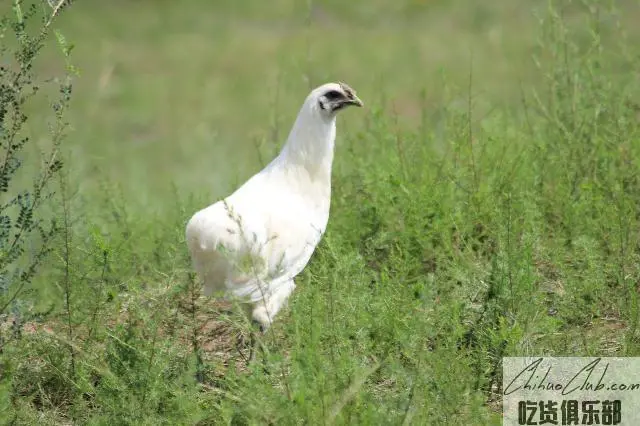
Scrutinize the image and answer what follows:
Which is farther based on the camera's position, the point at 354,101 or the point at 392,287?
the point at 354,101

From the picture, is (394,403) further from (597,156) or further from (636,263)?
(597,156)

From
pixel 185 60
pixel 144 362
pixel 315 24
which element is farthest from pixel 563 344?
pixel 315 24

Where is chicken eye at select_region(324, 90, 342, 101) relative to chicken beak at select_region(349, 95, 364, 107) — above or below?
above

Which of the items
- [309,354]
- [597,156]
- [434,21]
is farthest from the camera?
[434,21]

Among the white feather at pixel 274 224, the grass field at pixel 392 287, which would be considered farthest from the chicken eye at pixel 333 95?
the grass field at pixel 392 287

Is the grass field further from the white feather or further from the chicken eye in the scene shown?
the chicken eye

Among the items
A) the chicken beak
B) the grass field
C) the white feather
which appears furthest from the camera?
the chicken beak

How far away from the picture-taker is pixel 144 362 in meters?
4.02

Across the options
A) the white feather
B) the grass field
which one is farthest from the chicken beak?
the grass field

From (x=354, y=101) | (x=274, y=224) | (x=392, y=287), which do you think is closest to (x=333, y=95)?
(x=354, y=101)

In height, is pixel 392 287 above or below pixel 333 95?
below

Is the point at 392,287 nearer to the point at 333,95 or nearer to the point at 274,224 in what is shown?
the point at 274,224

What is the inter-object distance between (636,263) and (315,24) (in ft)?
36.0

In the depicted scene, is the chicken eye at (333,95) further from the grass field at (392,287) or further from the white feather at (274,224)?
the grass field at (392,287)
